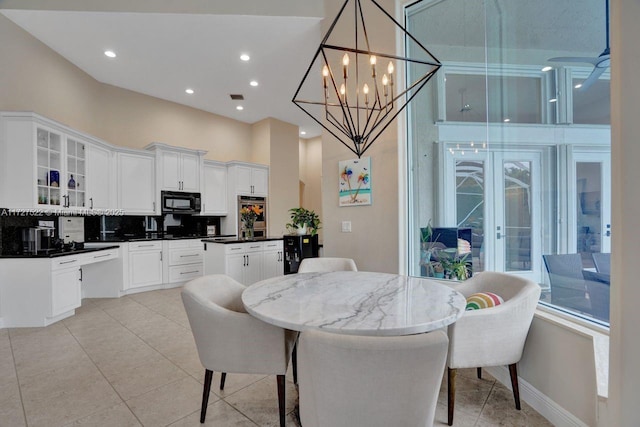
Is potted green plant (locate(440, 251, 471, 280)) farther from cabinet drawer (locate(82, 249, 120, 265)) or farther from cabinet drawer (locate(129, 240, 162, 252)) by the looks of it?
cabinet drawer (locate(129, 240, 162, 252))

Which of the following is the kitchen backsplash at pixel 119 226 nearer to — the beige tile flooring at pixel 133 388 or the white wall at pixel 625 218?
the beige tile flooring at pixel 133 388

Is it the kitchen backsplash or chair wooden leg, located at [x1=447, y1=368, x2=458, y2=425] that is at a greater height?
the kitchen backsplash

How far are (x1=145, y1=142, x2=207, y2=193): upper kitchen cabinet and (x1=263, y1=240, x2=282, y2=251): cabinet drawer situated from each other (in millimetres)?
1911

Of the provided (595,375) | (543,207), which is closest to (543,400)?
(595,375)

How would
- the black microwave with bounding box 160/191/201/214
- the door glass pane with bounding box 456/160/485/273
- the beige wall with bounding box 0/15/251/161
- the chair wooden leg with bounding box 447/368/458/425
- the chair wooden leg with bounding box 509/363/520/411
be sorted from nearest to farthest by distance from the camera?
the chair wooden leg with bounding box 447/368/458/425 → the chair wooden leg with bounding box 509/363/520/411 → the door glass pane with bounding box 456/160/485/273 → the beige wall with bounding box 0/15/251/161 → the black microwave with bounding box 160/191/201/214

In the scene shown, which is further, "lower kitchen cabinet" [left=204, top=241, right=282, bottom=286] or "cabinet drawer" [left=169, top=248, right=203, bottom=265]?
"cabinet drawer" [left=169, top=248, right=203, bottom=265]

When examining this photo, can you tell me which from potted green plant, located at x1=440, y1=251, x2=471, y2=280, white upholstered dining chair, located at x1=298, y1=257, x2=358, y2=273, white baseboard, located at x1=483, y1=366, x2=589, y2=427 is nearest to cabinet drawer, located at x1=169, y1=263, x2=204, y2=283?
white upholstered dining chair, located at x1=298, y1=257, x2=358, y2=273

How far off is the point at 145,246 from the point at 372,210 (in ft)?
12.8

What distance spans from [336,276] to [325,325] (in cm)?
99

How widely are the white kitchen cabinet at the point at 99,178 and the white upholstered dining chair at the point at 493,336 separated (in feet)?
16.6

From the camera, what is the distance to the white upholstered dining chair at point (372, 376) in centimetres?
92

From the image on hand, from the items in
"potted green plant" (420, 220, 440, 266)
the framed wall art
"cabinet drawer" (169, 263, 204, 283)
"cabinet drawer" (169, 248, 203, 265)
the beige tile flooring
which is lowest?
the beige tile flooring

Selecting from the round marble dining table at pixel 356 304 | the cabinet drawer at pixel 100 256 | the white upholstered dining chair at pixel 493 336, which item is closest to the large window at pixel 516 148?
the white upholstered dining chair at pixel 493 336

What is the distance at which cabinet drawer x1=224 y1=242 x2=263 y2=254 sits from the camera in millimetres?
4551
